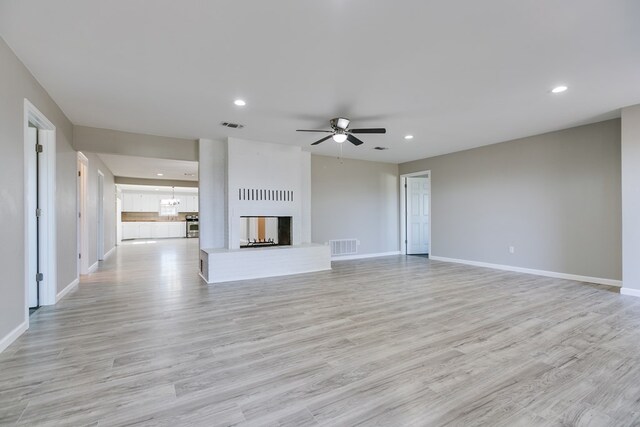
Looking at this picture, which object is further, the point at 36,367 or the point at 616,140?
the point at 616,140

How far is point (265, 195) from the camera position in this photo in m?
5.66

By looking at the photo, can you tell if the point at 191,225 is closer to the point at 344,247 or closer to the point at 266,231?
the point at 266,231

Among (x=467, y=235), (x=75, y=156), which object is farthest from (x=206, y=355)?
(x=467, y=235)

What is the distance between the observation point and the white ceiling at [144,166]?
7078 millimetres

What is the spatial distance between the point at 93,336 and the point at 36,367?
1.88 ft

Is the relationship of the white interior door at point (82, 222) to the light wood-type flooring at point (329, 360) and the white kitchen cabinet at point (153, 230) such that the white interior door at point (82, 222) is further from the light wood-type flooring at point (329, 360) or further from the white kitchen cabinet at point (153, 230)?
the white kitchen cabinet at point (153, 230)

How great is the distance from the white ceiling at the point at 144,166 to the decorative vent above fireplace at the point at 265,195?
2.27m

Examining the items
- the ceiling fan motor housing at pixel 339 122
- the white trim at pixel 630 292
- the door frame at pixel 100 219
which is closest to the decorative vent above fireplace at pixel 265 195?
the ceiling fan motor housing at pixel 339 122

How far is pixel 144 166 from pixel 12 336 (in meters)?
6.44

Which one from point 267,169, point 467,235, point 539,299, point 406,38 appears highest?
point 406,38

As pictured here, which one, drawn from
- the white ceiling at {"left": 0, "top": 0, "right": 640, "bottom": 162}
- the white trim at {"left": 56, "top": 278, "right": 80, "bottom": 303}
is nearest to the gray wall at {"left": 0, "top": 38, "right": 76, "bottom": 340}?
the white ceiling at {"left": 0, "top": 0, "right": 640, "bottom": 162}

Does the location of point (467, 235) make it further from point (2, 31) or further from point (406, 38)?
point (2, 31)

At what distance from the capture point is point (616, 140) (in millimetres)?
4340

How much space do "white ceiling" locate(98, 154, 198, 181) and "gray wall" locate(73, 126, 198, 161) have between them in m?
1.37
